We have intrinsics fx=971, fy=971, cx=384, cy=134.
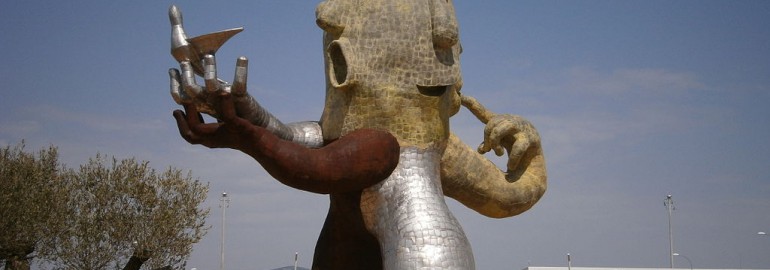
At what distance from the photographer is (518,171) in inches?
334

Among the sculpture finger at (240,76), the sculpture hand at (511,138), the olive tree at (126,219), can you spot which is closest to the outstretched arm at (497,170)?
the sculpture hand at (511,138)

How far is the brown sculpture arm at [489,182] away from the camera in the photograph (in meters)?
7.77

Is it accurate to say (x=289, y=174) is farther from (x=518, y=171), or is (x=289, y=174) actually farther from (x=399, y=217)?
(x=518, y=171)

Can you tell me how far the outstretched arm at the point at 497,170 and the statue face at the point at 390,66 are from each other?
492 millimetres

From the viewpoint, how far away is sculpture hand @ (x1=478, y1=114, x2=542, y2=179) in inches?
323

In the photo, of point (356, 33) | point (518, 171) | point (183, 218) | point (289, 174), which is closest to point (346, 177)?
point (289, 174)

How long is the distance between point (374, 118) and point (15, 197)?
549 inches

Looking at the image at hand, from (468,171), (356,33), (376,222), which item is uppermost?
(356,33)

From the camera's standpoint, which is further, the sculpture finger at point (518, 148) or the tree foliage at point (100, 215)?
the tree foliage at point (100, 215)

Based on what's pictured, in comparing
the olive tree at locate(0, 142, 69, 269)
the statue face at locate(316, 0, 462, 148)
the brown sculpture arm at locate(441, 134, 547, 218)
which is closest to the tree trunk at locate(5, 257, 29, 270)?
the olive tree at locate(0, 142, 69, 269)

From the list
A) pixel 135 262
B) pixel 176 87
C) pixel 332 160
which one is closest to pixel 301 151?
pixel 332 160

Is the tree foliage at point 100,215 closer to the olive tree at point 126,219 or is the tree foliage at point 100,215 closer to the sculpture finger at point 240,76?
the olive tree at point 126,219

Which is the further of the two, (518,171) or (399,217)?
(518,171)

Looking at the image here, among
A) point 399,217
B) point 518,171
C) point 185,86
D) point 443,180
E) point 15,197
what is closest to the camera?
point 185,86
